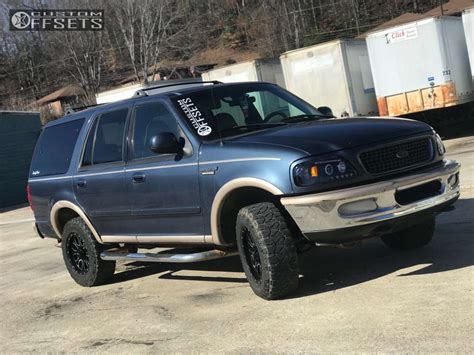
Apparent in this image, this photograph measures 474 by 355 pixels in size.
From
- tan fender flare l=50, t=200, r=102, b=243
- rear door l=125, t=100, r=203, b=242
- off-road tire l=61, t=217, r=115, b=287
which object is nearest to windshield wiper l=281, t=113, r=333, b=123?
rear door l=125, t=100, r=203, b=242

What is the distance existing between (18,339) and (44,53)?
63284 millimetres

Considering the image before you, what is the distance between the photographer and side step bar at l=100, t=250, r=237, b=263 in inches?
209

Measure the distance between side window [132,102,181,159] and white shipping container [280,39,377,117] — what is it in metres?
12.3

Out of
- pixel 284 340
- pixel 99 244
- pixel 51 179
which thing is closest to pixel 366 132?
pixel 284 340

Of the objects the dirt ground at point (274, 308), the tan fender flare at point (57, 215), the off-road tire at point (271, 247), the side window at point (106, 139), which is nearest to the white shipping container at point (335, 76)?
the dirt ground at point (274, 308)

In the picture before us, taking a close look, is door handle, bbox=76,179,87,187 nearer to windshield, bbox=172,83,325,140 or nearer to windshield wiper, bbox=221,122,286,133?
windshield, bbox=172,83,325,140

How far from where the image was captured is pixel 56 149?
7.19 meters

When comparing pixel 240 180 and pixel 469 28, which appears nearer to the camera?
pixel 240 180

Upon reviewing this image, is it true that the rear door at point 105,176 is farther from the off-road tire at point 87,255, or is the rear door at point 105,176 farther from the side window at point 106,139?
the off-road tire at point 87,255

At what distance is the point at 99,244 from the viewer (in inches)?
265

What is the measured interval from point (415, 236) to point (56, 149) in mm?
4275

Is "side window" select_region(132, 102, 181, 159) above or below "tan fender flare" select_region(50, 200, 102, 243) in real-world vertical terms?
above

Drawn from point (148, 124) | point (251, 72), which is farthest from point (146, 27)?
point (148, 124)

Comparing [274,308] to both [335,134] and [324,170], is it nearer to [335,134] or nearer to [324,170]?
[324,170]
